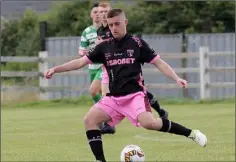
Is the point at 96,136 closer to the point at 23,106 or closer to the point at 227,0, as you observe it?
the point at 23,106

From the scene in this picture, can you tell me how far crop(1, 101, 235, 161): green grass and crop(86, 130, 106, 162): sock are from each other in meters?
0.97

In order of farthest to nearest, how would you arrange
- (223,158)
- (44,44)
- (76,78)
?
(76,78), (44,44), (223,158)

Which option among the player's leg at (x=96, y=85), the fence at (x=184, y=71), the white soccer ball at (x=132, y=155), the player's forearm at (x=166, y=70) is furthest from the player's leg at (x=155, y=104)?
the fence at (x=184, y=71)

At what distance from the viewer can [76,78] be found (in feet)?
84.5

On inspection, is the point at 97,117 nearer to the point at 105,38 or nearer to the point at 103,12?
the point at 105,38

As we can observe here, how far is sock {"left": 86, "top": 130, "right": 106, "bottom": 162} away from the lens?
755cm

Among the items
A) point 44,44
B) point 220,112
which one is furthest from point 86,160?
point 44,44

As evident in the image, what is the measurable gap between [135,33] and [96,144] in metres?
20.4

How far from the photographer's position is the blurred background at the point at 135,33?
22203mm

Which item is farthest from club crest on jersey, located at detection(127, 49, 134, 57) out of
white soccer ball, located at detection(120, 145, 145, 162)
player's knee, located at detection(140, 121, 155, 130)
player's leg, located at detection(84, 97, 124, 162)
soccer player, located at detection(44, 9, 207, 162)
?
white soccer ball, located at detection(120, 145, 145, 162)

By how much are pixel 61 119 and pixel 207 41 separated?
446 inches

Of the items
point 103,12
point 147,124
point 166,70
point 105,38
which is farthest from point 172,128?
point 103,12

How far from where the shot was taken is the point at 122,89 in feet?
25.0

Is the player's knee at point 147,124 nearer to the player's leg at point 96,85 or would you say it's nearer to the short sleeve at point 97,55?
the short sleeve at point 97,55
